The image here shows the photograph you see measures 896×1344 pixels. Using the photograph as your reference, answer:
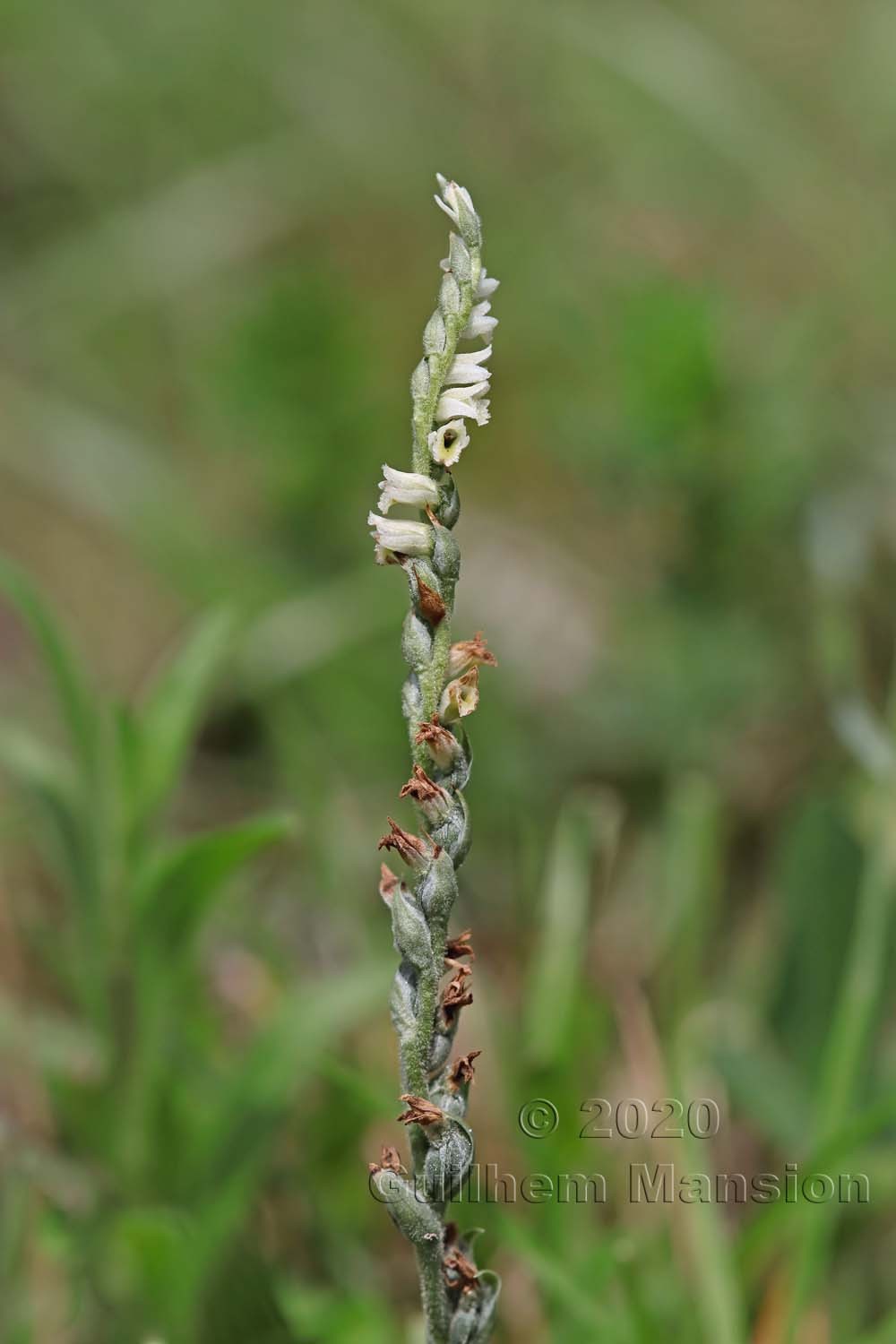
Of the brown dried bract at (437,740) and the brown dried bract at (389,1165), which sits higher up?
the brown dried bract at (437,740)

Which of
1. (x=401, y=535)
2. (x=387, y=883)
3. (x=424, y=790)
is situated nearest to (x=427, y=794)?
(x=424, y=790)

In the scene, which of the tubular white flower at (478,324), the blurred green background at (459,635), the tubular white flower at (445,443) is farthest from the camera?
the blurred green background at (459,635)

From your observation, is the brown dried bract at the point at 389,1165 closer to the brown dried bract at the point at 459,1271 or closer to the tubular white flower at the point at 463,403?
the brown dried bract at the point at 459,1271

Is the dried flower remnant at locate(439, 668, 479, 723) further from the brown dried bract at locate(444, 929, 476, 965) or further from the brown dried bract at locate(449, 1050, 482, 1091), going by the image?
the brown dried bract at locate(449, 1050, 482, 1091)

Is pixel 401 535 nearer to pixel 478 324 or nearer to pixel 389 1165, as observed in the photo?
pixel 478 324

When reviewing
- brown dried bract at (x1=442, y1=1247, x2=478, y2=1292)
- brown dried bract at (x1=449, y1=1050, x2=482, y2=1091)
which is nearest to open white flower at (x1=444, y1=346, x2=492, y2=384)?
brown dried bract at (x1=449, y1=1050, x2=482, y2=1091)

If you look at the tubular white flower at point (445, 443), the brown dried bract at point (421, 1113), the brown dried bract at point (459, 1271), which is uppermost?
the tubular white flower at point (445, 443)

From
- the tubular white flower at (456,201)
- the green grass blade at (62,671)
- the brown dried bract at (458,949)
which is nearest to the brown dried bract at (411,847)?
the brown dried bract at (458,949)

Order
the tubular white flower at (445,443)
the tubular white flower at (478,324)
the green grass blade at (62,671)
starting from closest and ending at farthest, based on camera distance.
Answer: the tubular white flower at (445,443) → the tubular white flower at (478,324) → the green grass blade at (62,671)
